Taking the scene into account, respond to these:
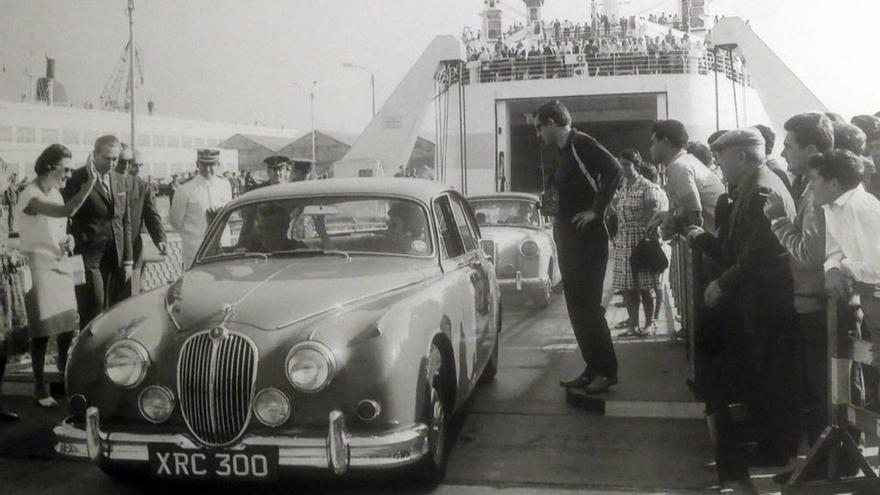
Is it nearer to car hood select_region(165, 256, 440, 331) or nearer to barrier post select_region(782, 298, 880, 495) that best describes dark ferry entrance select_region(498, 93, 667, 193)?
car hood select_region(165, 256, 440, 331)

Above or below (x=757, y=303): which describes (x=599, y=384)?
below

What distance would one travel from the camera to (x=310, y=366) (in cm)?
249

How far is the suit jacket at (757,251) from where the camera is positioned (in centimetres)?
288

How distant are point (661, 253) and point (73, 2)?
4028mm

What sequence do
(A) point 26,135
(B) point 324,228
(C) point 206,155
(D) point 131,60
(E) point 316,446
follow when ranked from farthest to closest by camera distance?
(C) point 206,155 → (D) point 131,60 → (A) point 26,135 → (B) point 324,228 → (E) point 316,446

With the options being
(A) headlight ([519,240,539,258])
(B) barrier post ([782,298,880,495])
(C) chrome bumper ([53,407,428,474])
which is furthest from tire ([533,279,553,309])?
(C) chrome bumper ([53,407,428,474])

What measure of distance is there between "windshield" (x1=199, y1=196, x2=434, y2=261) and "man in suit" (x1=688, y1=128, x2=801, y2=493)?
1225 mm

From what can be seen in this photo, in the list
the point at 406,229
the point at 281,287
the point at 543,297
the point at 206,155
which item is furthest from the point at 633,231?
the point at 281,287

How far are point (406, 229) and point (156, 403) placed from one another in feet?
4.36

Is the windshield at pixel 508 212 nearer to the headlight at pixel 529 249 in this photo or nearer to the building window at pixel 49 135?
the headlight at pixel 529 249

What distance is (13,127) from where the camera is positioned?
14.0ft

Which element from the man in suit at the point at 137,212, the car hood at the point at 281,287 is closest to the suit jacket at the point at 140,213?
the man in suit at the point at 137,212

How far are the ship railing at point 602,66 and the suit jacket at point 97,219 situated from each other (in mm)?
2420

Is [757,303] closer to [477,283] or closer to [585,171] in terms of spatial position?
[585,171]
